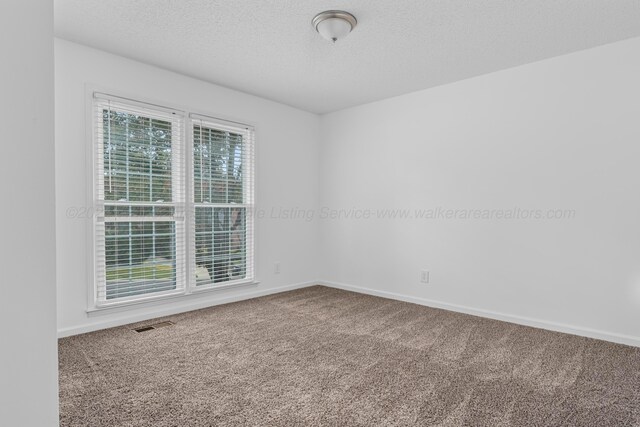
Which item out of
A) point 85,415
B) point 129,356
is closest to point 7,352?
point 85,415

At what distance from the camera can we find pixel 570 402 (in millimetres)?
1957

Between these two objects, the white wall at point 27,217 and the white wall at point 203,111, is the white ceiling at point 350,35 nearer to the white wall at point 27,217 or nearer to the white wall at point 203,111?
the white wall at point 203,111

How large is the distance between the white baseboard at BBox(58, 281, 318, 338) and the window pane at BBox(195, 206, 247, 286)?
21cm

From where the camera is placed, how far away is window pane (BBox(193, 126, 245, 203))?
12.5 feet

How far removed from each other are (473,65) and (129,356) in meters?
3.87

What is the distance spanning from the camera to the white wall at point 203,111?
2.93 metres

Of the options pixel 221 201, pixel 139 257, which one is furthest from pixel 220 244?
pixel 139 257

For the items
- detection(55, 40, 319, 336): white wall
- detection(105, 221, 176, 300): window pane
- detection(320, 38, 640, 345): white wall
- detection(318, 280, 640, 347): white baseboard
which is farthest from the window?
detection(318, 280, 640, 347): white baseboard

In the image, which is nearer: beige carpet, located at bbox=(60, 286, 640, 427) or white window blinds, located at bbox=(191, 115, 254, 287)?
beige carpet, located at bbox=(60, 286, 640, 427)

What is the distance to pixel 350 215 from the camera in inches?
190

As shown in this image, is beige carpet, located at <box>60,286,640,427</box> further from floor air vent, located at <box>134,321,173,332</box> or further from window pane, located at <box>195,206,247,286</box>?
window pane, located at <box>195,206,247,286</box>

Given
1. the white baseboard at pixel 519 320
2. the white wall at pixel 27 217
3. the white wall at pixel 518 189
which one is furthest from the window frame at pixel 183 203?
the white wall at pixel 27 217

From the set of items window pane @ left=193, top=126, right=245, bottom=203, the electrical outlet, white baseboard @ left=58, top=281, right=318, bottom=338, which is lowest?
white baseboard @ left=58, top=281, right=318, bottom=338

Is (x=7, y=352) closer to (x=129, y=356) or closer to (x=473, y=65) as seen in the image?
(x=129, y=356)
